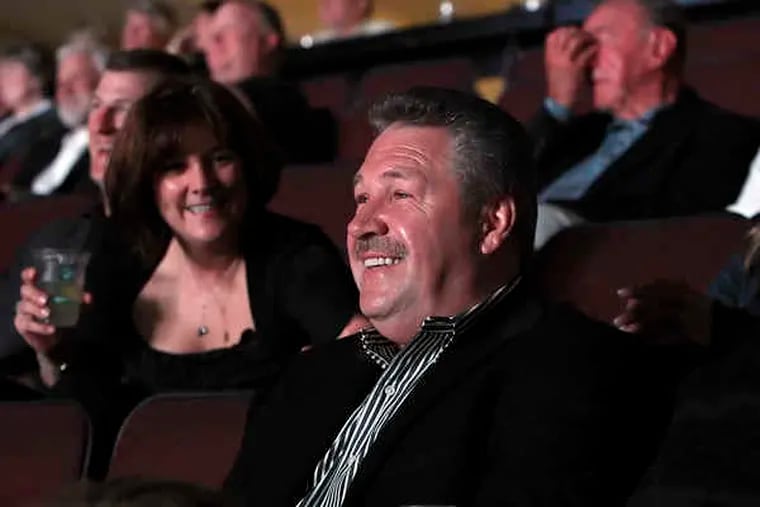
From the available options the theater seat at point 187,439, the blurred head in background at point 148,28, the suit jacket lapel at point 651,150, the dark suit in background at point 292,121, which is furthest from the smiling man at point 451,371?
the blurred head in background at point 148,28

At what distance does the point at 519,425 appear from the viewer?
873mm

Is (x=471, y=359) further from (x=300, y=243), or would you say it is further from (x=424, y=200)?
(x=300, y=243)

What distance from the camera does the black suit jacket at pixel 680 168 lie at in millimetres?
1639

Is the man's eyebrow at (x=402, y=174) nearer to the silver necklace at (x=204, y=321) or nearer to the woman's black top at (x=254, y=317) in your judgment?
the woman's black top at (x=254, y=317)

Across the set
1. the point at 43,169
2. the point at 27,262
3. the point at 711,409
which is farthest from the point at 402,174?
the point at 43,169

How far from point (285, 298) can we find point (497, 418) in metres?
0.51

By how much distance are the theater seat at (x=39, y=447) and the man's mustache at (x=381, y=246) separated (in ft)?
1.15

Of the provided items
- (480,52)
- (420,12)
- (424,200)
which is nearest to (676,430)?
(424,200)

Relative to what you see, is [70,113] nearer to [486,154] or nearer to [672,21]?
[672,21]

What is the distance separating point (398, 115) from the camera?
3.41 feet

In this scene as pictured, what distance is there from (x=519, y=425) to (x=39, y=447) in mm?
516

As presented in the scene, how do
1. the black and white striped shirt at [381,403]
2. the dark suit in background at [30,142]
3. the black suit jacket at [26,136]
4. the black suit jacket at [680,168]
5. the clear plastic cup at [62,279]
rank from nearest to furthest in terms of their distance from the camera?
the black and white striped shirt at [381,403] → the clear plastic cup at [62,279] → the black suit jacket at [680,168] → the dark suit in background at [30,142] → the black suit jacket at [26,136]

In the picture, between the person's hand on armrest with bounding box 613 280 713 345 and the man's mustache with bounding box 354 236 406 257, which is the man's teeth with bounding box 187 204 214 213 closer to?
the man's mustache with bounding box 354 236 406 257

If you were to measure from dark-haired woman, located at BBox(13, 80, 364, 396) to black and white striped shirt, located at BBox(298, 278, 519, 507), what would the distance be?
354 millimetres
